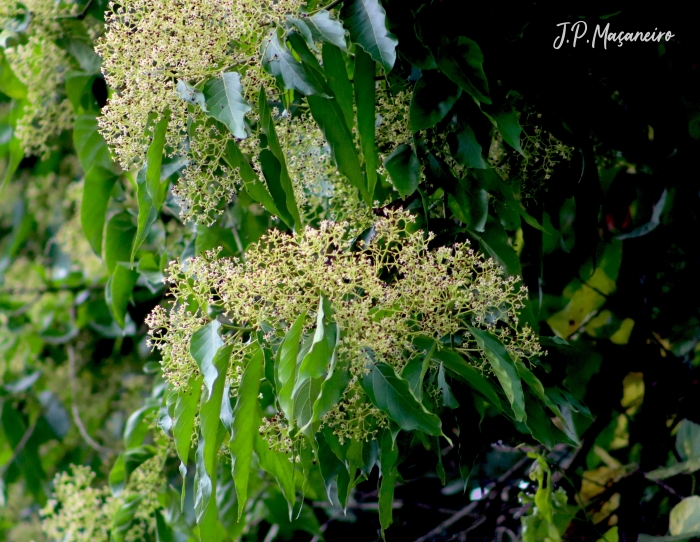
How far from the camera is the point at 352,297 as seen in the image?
653mm

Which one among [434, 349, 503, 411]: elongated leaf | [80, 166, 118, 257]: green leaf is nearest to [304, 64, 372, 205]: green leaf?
[434, 349, 503, 411]: elongated leaf

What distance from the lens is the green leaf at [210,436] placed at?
0.64 meters

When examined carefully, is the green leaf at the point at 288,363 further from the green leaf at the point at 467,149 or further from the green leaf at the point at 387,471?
the green leaf at the point at 467,149

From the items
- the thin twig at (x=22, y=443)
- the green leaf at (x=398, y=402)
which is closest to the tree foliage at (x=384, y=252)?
the green leaf at (x=398, y=402)

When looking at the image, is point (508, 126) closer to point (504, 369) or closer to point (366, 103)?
point (366, 103)

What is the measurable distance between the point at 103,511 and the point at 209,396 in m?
0.85

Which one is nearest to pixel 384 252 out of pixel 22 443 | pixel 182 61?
pixel 182 61

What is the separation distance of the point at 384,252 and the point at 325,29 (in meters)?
0.22

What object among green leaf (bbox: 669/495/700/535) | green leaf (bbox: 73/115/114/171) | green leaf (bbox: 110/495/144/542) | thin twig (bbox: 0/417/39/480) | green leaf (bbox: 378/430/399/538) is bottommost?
green leaf (bbox: 669/495/700/535)

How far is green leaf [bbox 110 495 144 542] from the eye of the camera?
3.94 feet

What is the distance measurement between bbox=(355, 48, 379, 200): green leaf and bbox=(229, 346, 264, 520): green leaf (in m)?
0.23

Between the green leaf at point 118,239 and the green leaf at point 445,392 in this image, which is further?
the green leaf at point 118,239

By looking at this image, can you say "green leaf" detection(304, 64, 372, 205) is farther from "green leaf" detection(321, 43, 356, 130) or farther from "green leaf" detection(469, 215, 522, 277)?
"green leaf" detection(469, 215, 522, 277)

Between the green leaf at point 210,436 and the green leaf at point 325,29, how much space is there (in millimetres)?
302
